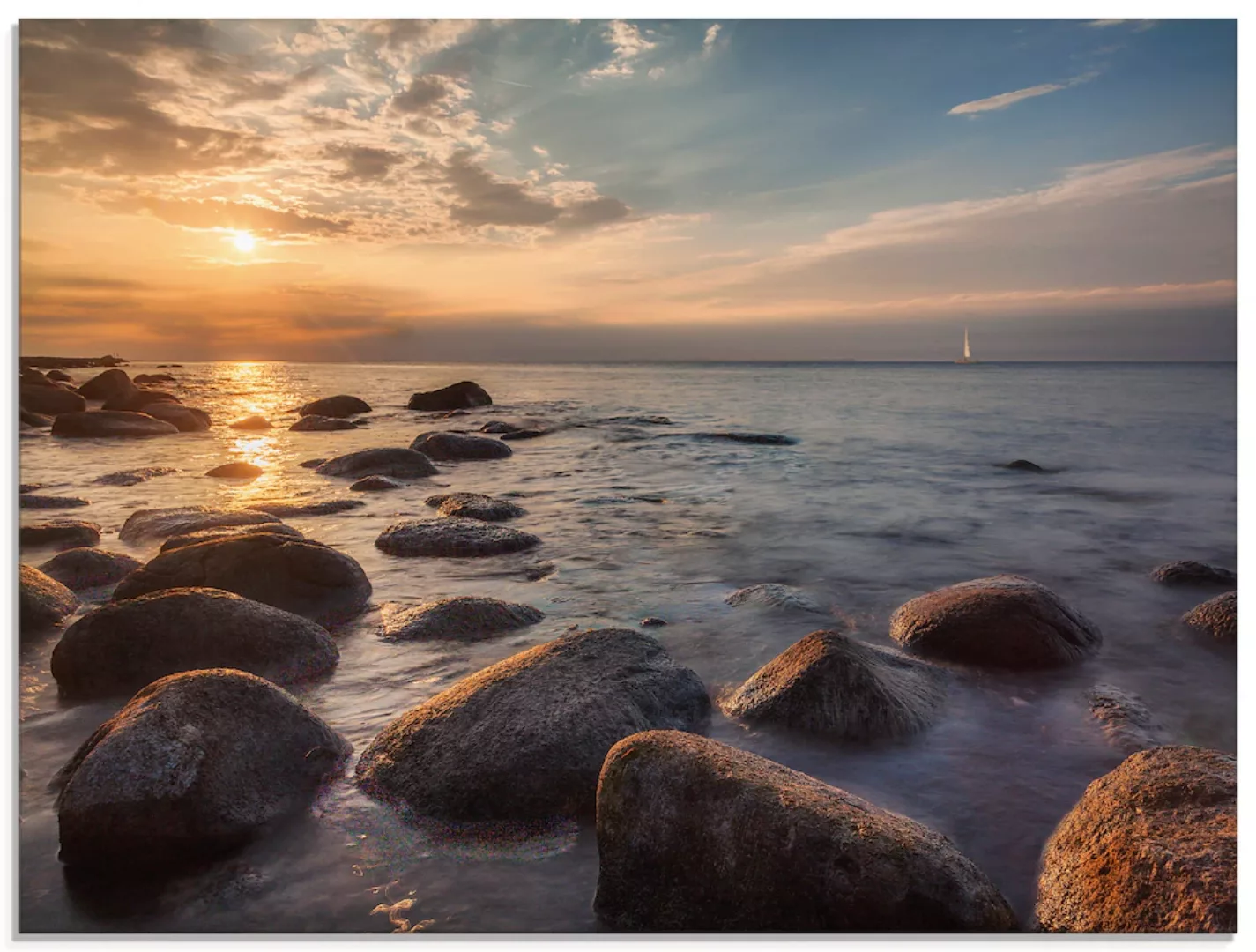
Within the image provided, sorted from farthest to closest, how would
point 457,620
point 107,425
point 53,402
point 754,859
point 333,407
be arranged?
point 333,407
point 53,402
point 107,425
point 457,620
point 754,859

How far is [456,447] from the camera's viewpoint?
15.8 meters

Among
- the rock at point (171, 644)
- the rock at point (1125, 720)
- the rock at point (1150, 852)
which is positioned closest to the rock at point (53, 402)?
the rock at point (171, 644)

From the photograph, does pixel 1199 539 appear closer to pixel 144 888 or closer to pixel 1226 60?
pixel 1226 60

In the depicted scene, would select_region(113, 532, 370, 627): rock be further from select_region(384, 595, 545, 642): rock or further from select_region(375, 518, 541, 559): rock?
select_region(375, 518, 541, 559): rock

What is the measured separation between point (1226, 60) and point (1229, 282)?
1083 mm

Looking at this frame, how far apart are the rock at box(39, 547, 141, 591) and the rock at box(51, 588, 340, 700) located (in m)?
2.24

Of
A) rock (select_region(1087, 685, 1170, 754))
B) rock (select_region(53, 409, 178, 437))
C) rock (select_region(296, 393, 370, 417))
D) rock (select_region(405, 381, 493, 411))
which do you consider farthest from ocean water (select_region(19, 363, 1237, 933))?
rock (select_region(405, 381, 493, 411))

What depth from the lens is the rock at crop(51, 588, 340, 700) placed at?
483 centimetres

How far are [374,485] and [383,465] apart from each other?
153 cm

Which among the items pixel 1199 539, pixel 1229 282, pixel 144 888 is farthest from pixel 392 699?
pixel 1199 539

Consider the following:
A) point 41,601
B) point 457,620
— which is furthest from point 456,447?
point 457,620

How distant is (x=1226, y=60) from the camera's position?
4195 mm

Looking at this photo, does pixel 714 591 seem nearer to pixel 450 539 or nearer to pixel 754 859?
pixel 450 539

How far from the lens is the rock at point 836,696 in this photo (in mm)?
4410
